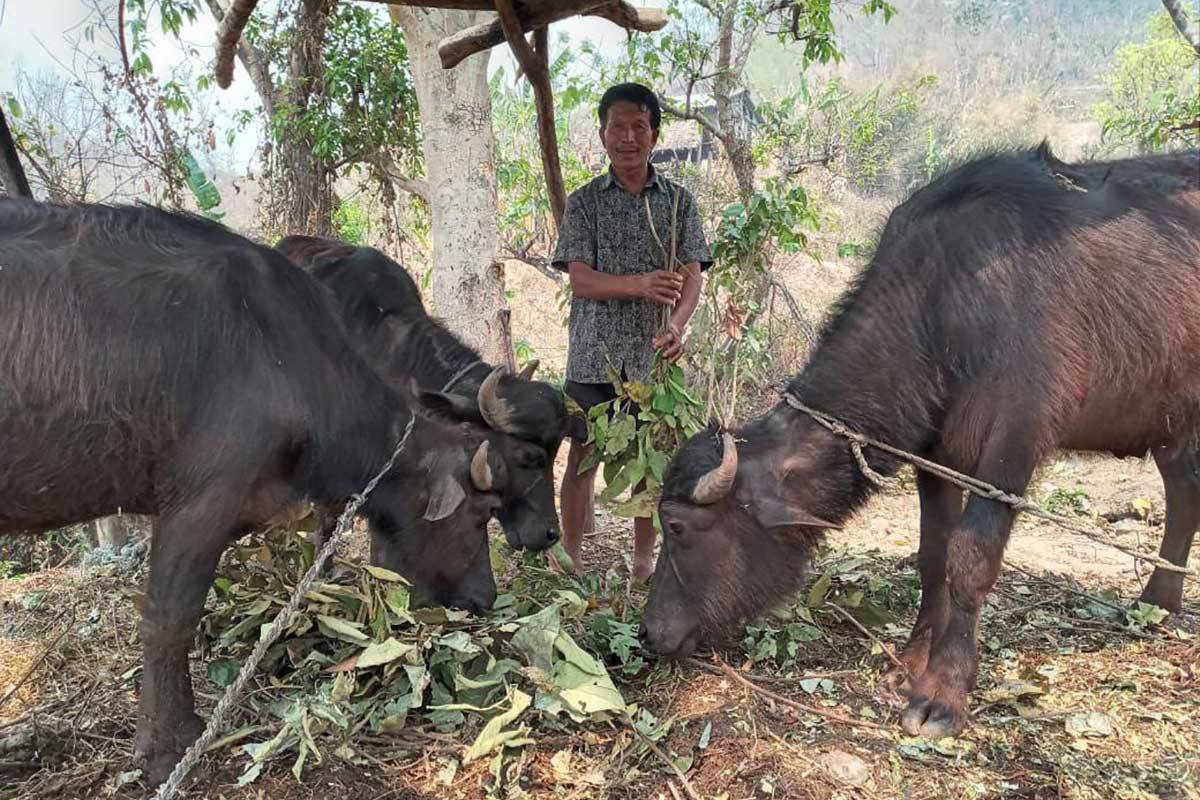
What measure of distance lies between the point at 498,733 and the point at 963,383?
80.7 inches

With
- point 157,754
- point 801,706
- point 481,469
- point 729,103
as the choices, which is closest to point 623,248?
point 481,469

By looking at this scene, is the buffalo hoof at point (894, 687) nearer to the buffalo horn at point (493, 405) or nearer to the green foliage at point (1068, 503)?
the buffalo horn at point (493, 405)

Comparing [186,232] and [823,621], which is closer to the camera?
[186,232]

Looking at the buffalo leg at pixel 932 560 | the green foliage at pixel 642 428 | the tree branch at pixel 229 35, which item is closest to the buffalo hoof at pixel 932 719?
the buffalo leg at pixel 932 560

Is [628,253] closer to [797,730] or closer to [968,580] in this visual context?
[968,580]

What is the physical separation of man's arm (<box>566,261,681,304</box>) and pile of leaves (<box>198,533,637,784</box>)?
1.47m

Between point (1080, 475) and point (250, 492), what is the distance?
22.8 feet

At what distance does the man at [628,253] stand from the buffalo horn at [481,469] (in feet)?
3.39

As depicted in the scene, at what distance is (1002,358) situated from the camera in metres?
3.07

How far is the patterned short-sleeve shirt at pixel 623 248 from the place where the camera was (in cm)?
429

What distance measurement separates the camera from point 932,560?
3.58 meters

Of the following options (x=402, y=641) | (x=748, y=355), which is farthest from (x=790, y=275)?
(x=402, y=641)

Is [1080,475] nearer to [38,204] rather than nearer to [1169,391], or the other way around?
[1169,391]

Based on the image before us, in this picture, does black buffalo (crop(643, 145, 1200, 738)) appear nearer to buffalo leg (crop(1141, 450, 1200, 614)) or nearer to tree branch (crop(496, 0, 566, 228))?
buffalo leg (crop(1141, 450, 1200, 614))
